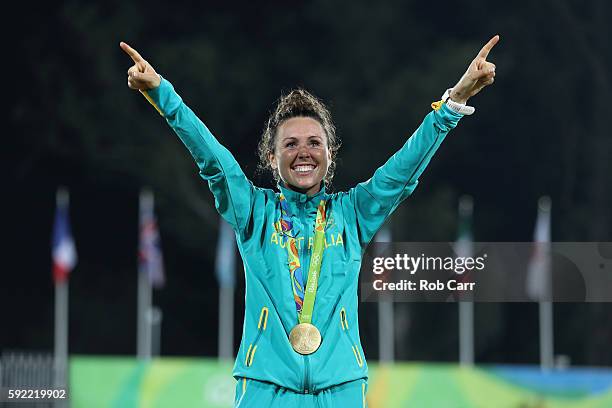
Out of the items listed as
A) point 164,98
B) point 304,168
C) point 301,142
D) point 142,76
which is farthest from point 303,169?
point 142,76

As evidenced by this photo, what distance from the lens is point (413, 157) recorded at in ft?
15.3

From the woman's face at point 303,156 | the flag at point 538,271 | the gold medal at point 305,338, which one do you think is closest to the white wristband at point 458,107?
the woman's face at point 303,156

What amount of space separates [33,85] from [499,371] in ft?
70.2

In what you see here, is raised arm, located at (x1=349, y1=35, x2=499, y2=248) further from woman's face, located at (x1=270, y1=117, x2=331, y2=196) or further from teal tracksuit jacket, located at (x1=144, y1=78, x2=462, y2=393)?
woman's face, located at (x1=270, y1=117, x2=331, y2=196)

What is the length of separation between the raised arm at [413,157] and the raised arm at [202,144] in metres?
0.41

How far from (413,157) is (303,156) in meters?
0.39

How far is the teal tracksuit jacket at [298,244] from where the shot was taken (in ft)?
14.6

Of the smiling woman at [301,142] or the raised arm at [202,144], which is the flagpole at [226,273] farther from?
the raised arm at [202,144]

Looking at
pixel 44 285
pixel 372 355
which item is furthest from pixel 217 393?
pixel 44 285

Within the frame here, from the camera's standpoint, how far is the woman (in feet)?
14.5

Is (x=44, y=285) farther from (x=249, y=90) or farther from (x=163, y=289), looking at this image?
(x=249, y=90)

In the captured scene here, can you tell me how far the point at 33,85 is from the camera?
3584 cm

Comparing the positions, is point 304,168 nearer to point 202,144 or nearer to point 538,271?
point 202,144

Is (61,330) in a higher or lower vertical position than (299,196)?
higher
